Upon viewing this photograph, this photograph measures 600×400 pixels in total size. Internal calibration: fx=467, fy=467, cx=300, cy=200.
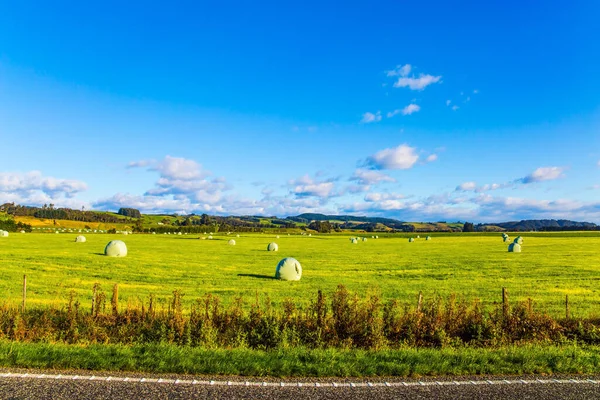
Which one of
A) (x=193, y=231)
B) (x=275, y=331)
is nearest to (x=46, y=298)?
(x=275, y=331)

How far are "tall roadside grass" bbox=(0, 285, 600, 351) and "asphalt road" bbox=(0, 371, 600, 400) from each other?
2545mm

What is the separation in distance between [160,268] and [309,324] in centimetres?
2859

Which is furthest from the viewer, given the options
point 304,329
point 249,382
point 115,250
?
point 115,250

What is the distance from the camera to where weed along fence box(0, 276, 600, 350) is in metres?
11.5

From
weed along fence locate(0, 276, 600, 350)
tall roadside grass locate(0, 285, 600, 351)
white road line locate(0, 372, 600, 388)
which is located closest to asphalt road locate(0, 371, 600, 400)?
white road line locate(0, 372, 600, 388)

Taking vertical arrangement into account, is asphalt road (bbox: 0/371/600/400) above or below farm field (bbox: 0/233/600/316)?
above

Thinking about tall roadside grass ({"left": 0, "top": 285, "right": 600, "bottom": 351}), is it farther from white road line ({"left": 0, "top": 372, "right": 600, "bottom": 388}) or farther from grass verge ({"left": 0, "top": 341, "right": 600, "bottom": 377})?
white road line ({"left": 0, "top": 372, "right": 600, "bottom": 388})

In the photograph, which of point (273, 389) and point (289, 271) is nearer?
point (273, 389)

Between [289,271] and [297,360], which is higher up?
[297,360]

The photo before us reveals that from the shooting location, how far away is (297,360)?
32.3 ft

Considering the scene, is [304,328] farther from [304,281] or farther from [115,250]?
[115,250]

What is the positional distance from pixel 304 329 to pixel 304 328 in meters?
0.04

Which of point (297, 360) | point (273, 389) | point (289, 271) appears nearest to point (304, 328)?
point (297, 360)

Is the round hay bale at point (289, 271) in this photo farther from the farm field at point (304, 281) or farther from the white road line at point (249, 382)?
the white road line at point (249, 382)
